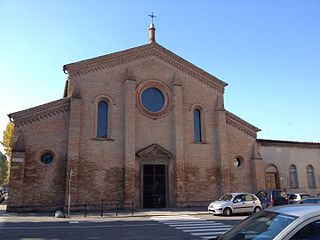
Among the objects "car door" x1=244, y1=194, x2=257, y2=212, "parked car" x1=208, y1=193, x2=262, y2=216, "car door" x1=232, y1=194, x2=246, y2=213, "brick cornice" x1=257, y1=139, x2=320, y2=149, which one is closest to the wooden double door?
"parked car" x1=208, y1=193, x2=262, y2=216

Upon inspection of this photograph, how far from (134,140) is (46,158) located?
628cm

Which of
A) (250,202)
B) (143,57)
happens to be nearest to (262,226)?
(250,202)

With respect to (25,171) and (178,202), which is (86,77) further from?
(178,202)

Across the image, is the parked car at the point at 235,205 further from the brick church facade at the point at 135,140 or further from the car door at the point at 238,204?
the brick church facade at the point at 135,140

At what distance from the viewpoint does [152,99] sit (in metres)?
26.3

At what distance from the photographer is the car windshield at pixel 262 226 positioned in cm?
377

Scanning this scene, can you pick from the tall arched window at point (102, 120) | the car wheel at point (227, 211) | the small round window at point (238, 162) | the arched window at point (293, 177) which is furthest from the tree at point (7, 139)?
the arched window at point (293, 177)

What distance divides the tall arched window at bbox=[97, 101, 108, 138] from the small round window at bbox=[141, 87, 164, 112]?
A: 3064 mm

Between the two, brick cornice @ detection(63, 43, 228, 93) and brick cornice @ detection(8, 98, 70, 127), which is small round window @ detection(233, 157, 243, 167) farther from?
brick cornice @ detection(8, 98, 70, 127)

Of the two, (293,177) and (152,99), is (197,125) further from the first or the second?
(293,177)

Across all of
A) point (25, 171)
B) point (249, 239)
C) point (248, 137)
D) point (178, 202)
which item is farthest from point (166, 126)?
point (249, 239)

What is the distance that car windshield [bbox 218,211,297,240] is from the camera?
12.4 ft

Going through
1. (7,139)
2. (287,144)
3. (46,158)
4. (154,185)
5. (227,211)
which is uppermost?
(7,139)

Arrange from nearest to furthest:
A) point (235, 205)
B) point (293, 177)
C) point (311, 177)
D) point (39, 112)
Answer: point (235, 205) → point (39, 112) → point (293, 177) → point (311, 177)
